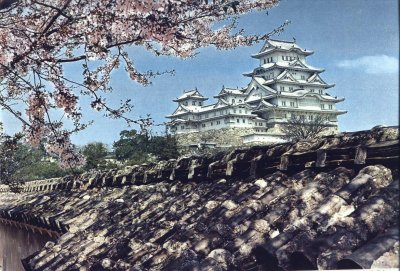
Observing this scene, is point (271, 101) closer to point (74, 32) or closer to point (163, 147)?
point (163, 147)

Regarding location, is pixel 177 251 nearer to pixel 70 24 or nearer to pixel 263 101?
pixel 70 24

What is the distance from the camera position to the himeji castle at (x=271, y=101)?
196ft

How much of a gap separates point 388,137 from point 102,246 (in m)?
2.67

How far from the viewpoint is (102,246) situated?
3.99 meters

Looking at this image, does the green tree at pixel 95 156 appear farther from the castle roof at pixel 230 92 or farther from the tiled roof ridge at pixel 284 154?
the tiled roof ridge at pixel 284 154

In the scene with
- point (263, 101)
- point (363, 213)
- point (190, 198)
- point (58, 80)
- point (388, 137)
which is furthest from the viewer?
point (263, 101)

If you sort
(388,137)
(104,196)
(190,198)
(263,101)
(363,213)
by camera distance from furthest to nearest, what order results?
(263,101) → (104,196) → (190,198) → (388,137) → (363,213)

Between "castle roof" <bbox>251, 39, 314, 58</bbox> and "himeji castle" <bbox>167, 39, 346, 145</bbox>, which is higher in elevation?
"castle roof" <bbox>251, 39, 314, 58</bbox>

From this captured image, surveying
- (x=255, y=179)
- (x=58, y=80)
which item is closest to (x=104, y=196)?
(x=58, y=80)

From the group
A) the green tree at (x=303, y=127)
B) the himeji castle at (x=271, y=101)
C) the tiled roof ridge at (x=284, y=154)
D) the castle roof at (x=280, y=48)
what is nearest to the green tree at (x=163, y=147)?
the himeji castle at (x=271, y=101)

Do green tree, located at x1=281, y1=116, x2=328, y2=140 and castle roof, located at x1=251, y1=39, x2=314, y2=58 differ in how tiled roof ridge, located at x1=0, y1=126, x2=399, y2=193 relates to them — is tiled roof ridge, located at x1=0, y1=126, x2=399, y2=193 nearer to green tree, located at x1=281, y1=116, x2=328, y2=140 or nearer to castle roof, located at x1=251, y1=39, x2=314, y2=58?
green tree, located at x1=281, y1=116, x2=328, y2=140

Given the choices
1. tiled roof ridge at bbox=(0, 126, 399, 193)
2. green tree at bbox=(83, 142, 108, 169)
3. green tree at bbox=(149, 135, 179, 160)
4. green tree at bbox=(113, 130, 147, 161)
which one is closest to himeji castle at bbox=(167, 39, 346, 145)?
green tree at bbox=(113, 130, 147, 161)

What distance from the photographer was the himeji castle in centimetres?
5959

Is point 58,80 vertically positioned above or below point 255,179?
above
